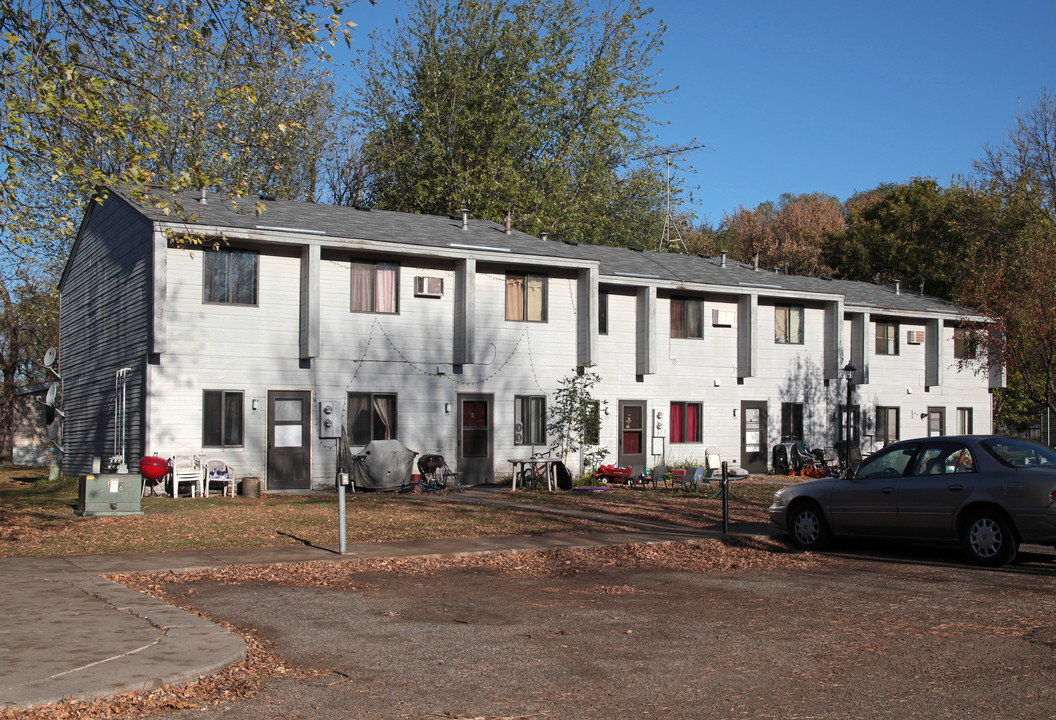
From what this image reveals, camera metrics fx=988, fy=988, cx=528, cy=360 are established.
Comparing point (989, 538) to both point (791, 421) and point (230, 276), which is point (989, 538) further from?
point (791, 421)

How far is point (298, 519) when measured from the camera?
15867 mm

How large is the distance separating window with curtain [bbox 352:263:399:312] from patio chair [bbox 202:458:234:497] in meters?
4.64

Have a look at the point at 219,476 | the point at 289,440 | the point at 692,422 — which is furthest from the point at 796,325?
the point at 219,476

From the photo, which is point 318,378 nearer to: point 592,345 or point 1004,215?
point 592,345

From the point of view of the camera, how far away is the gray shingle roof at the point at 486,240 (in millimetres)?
21969

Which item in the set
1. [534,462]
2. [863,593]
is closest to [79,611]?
[863,593]

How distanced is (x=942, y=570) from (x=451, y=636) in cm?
655

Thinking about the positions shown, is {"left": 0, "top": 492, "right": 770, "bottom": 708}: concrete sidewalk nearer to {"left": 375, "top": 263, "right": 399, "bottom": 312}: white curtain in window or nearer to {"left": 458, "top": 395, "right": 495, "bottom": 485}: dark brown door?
{"left": 375, "top": 263, "right": 399, "bottom": 312}: white curtain in window

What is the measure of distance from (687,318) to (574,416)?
529 centimetres

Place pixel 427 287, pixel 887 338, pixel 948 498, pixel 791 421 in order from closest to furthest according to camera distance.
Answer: pixel 948 498, pixel 427 287, pixel 791 421, pixel 887 338

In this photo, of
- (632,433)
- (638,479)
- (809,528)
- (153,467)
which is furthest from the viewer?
(632,433)

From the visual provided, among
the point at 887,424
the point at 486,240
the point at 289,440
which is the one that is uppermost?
the point at 486,240

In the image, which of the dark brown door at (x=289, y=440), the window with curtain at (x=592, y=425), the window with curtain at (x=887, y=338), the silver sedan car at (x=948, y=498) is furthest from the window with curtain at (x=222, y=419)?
the window with curtain at (x=887, y=338)

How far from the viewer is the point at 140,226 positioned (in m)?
21.5
